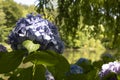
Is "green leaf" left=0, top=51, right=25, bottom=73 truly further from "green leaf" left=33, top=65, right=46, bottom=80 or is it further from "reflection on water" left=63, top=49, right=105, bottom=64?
"reflection on water" left=63, top=49, right=105, bottom=64

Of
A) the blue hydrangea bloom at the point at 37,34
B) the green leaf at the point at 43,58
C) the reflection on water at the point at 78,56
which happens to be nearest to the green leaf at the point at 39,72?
the green leaf at the point at 43,58

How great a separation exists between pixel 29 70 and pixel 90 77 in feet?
1.61

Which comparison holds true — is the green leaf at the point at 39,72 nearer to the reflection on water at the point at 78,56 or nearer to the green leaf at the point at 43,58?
the green leaf at the point at 43,58

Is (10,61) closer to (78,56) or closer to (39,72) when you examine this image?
(39,72)

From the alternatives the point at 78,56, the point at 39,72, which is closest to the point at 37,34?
the point at 39,72

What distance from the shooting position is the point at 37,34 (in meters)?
1.73

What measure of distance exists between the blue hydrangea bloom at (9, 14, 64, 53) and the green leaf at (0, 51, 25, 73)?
0.77 ft

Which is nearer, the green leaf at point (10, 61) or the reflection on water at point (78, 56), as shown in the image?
the green leaf at point (10, 61)

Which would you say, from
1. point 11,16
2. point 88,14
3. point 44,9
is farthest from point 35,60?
point 11,16

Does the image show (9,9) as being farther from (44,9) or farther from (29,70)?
(29,70)

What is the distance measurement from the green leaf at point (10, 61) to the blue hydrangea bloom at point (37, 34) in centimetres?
23

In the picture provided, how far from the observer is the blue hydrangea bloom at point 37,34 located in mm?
1729

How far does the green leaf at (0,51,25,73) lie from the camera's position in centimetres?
147

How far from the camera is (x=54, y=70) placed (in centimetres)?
173
